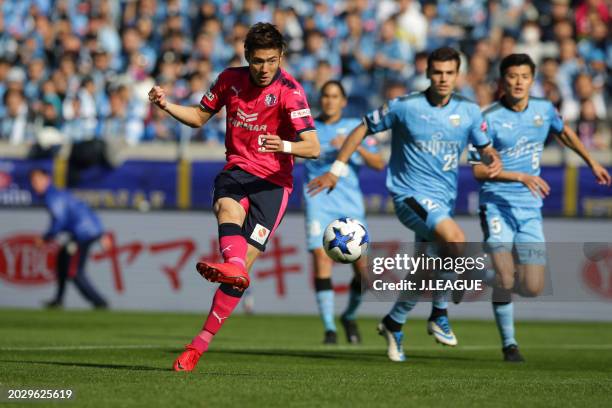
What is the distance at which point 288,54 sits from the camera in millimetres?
20922

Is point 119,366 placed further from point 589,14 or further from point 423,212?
point 589,14

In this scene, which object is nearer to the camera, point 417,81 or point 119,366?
point 119,366

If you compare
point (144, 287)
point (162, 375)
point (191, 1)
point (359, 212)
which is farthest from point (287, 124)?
point (191, 1)

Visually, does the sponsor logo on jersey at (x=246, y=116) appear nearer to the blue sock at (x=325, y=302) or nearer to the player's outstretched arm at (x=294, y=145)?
the player's outstretched arm at (x=294, y=145)

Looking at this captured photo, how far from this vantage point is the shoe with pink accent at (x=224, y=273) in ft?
26.2

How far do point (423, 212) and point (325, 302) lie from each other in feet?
10.3

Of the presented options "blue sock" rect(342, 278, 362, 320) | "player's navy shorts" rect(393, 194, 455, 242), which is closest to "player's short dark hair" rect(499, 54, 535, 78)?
"player's navy shorts" rect(393, 194, 455, 242)

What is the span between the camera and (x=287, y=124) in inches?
359

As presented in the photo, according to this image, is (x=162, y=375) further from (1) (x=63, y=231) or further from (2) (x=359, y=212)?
(1) (x=63, y=231)

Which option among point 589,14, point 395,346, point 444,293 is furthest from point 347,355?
point 589,14

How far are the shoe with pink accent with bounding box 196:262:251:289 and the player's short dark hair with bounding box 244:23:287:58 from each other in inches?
63.5

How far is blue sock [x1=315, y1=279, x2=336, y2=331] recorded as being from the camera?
1327cm

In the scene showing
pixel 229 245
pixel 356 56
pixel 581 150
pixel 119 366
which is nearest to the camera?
pixel 229 245

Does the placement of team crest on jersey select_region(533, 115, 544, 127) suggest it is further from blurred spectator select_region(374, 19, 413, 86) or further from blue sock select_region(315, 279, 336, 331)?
blurred spectator select_region(374, 19, 413, 86)
